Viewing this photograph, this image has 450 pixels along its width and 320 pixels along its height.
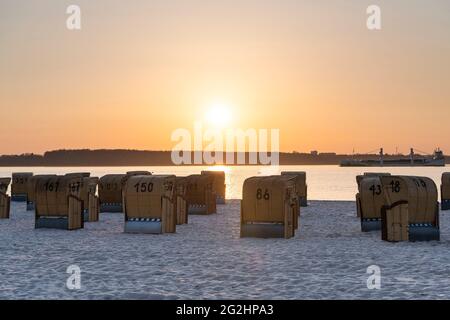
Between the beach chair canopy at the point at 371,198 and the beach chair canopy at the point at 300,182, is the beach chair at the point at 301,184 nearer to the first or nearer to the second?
the beach chair canopy at the point at 300,182

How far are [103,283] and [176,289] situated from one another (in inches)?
68.6

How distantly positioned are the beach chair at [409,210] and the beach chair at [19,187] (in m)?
33.5

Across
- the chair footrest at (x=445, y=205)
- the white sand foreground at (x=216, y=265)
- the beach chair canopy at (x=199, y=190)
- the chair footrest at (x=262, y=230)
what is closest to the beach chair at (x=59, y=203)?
the white sand foreground at (x=216, y=265)

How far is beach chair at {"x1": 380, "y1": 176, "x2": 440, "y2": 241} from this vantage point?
19391mm

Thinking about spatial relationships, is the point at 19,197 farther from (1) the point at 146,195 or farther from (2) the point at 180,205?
(1) the point at 146,195

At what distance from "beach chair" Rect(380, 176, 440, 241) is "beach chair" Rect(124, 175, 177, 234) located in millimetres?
8072

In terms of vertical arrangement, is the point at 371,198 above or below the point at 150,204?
above

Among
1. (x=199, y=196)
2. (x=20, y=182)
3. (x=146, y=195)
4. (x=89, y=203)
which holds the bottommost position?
(x=89, y=203)

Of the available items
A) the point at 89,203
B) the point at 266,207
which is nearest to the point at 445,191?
the point at 266,207

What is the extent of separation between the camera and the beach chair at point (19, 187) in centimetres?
4569

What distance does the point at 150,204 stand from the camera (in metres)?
22.0

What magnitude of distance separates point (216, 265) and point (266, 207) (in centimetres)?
602

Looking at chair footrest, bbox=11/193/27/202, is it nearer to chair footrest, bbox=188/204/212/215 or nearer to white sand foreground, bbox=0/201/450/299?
chair footrest, bbox=188/204/212/215
